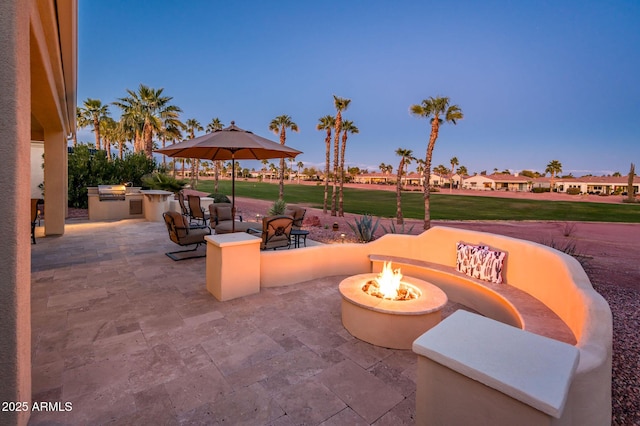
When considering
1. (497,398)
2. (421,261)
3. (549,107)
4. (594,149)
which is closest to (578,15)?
(421,261)

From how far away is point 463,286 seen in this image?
498cm

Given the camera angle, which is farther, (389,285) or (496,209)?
(496,209)

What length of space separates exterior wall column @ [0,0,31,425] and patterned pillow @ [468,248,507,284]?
5330mm

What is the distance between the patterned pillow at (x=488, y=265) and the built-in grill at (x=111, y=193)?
13963 millimetres

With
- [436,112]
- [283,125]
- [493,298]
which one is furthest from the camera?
[283,125]

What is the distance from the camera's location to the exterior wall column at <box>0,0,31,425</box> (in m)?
1.80

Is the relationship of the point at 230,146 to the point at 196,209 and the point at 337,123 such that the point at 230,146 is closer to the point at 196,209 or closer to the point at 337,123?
the point at 196,209

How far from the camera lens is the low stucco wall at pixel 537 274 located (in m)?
1.89

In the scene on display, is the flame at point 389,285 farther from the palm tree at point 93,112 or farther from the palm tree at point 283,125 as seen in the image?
the palm tree at point 93,112

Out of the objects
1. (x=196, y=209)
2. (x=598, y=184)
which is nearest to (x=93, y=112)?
(x=196, y=209)

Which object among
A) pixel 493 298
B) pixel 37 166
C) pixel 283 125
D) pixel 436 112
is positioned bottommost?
pixel 493 298

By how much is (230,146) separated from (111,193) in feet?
35.8

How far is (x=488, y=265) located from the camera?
4.73 metres

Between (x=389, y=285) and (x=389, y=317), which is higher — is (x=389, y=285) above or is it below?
above
